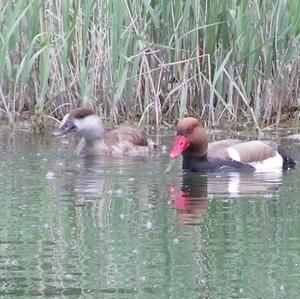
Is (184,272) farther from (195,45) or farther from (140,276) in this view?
(195,45)

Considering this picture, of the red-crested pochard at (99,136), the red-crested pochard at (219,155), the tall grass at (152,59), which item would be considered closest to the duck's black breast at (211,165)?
the red-crested pochard at (219,155)

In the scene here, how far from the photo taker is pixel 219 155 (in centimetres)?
1108

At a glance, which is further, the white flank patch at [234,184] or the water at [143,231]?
the white flank patch at [234,184]

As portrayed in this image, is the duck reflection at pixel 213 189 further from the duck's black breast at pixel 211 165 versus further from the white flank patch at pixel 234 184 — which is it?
the duck's black breast at pixel 211 165

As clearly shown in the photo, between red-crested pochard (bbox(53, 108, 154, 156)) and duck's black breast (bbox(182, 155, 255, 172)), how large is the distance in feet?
3.65

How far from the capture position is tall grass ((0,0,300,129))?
1252 centimetres

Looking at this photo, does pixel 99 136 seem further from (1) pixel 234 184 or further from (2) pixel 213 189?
(2) pixel 213 189

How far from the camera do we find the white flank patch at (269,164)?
11023 millimetres

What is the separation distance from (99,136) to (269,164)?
205 centimetres

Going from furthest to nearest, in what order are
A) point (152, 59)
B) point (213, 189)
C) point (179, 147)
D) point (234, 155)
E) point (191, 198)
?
point (152, 59)
point (234, 155)
point (179, 147)
point (213, 189)
point (191, 198)

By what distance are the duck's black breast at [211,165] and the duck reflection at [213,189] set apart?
0.46 ft

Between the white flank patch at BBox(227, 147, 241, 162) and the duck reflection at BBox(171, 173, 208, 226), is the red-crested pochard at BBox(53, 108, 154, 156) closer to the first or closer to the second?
the white flank patch at BBox(227, 147, 241, 162)

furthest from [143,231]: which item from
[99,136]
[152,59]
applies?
[152,59]

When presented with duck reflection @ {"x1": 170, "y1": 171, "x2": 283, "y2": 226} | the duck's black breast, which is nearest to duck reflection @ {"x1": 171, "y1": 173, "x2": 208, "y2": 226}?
duck reflection @ {"x1": 170, "y1": 171, "x2": 283, "y2": 226}
